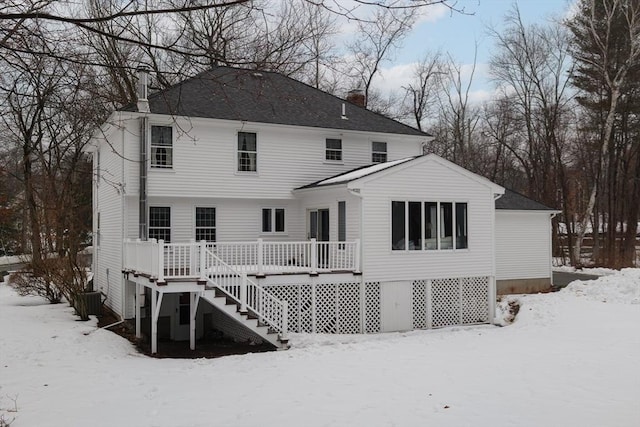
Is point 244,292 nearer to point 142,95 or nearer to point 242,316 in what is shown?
point 242,316

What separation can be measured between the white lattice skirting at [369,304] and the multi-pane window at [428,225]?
1.21 metres

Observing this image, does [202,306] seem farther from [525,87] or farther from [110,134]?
[525,87]

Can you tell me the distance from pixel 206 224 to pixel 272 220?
7.73 feet

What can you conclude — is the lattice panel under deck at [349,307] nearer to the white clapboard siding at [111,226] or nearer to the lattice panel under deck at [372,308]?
the lattice panel under deck at [372,308]

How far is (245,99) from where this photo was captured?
19969 mm

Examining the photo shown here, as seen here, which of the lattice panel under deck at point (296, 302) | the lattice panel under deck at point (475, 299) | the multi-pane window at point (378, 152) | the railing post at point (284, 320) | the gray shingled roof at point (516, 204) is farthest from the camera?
the gray shingled roof at point (516, 204)

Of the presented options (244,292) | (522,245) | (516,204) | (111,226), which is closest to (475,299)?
(522,245)

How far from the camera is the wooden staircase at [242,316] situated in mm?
13883

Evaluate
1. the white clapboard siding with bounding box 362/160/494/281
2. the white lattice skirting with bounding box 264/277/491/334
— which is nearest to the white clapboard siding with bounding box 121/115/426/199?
the white clapboard siding with bounding box 362/160/494/281

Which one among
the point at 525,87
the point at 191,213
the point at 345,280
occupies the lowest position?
the point at 345,280

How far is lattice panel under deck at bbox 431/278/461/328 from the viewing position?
57.8 ft

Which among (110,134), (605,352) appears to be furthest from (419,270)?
(110,134)

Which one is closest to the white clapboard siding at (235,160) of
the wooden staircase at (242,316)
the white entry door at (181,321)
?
the white entry door at (181,321)

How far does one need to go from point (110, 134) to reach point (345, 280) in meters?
10.3
